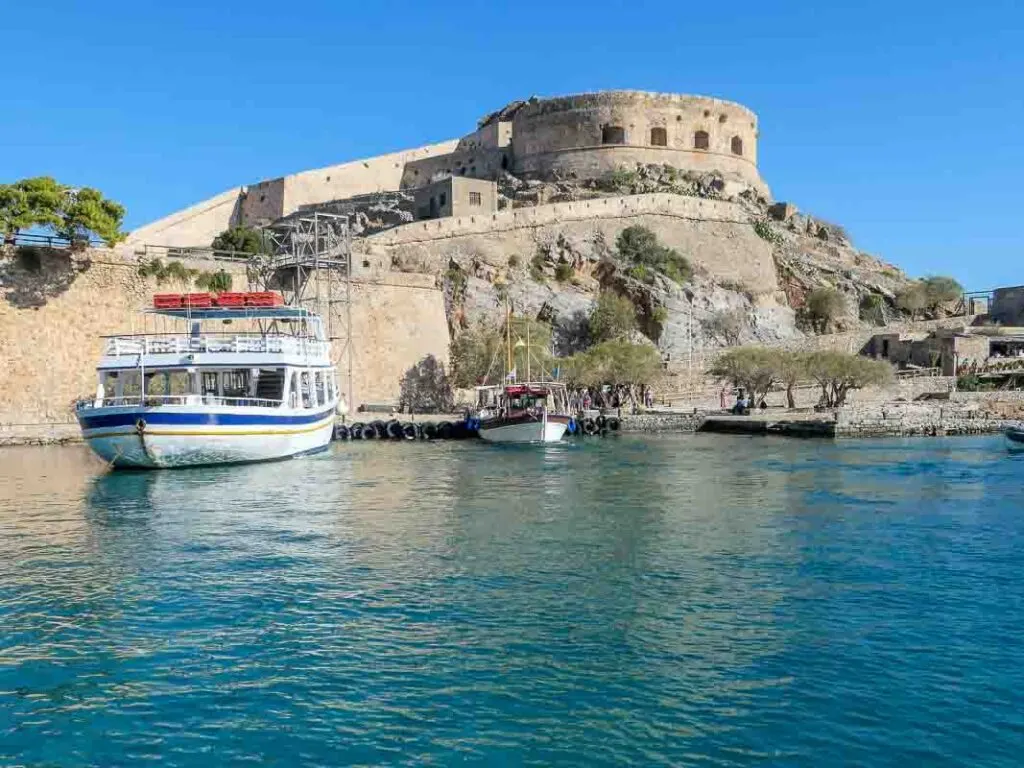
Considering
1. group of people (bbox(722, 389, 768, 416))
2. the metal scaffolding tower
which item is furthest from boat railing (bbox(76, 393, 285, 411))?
group of people (bbox(722, 389, 768, 416))

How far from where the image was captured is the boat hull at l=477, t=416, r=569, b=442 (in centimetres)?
3078

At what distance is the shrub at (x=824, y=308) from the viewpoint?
50.5 m

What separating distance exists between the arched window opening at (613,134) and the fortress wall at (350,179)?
10.0 m

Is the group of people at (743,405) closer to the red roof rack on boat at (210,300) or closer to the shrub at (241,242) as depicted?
the red roof rack on boat at (210,300)

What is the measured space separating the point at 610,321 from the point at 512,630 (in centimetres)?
3389

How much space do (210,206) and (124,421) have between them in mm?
39409

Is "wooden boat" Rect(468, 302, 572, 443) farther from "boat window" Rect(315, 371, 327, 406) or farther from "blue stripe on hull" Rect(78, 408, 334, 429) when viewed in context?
"blue stripe on hull" Rect(78, 408, 334, 429)

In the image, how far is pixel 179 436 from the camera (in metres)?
21.5

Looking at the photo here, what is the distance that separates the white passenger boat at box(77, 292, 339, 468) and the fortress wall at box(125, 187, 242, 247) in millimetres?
28407

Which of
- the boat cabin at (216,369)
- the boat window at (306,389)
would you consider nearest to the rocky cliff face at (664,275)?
the boat cabin at (216,369)

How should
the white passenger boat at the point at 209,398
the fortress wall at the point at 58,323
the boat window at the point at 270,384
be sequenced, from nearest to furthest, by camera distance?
the white passenger boat at the point at 209,398 < the boat window at the point at 270,384 < the fortress wall at the point at 58,323

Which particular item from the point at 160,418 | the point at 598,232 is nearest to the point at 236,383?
the point at 160,418

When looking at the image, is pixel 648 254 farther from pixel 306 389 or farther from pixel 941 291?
pixel 306 389

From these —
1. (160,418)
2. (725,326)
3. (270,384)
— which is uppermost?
(725,326)
